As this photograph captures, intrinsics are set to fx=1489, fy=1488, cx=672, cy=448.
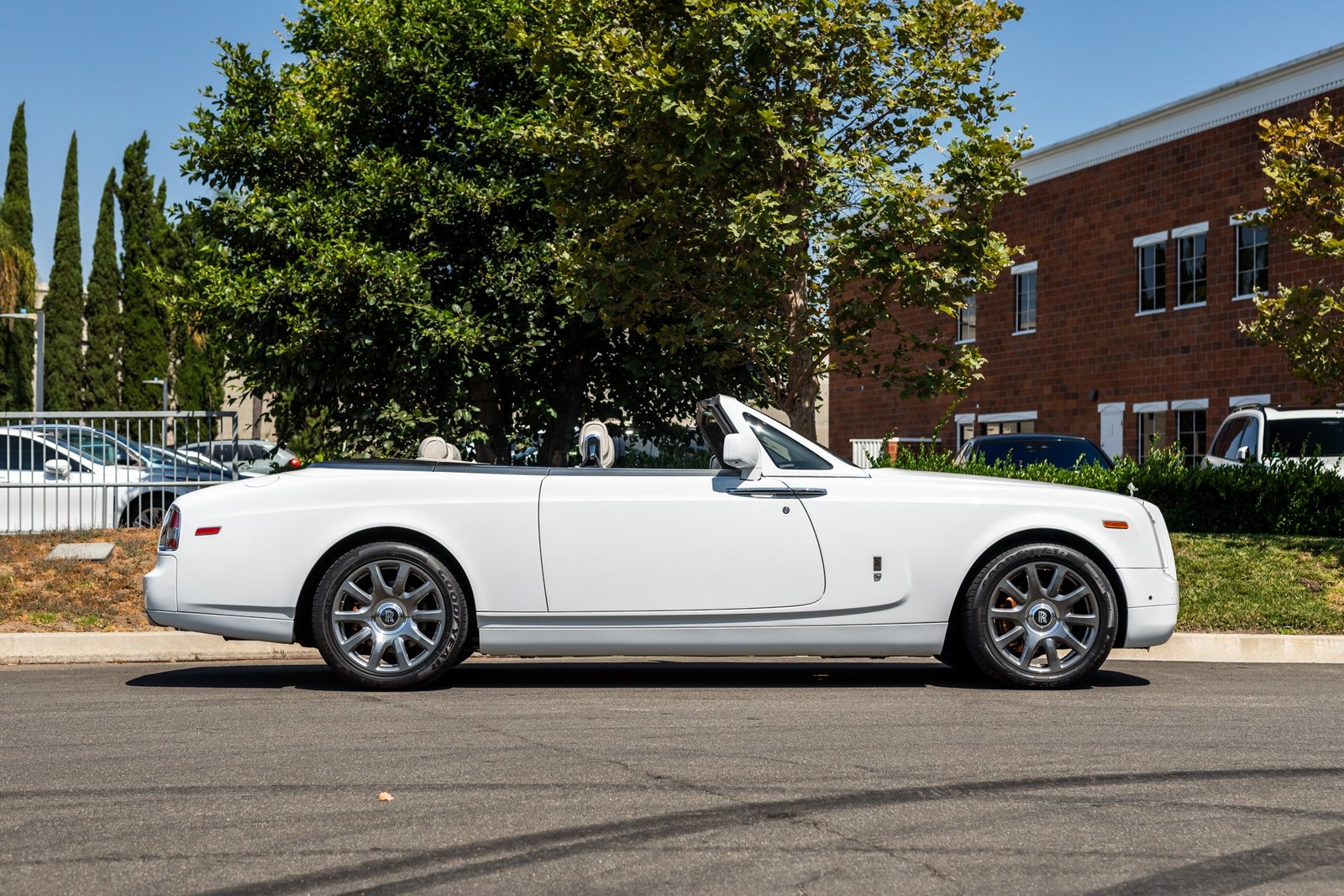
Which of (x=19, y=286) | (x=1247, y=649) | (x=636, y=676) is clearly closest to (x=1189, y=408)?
(x=1247, y=649)

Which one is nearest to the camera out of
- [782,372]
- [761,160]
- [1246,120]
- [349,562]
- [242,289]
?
[349,562]

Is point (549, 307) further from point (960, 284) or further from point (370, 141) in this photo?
point (960, 284)

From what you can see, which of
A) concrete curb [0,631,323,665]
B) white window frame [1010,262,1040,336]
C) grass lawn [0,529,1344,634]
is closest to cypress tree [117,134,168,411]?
white window frame [1010,262,1040,336]

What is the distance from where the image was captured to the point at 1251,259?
26.3 meters

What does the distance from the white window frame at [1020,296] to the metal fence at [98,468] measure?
2179 centimetres

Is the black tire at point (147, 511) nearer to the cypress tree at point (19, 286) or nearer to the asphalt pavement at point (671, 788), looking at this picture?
the asphalt pavement at point (671, 788)

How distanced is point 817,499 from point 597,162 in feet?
20.7

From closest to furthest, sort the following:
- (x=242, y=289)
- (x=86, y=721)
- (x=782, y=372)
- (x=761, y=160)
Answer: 1. (x=86, y=721)
2. (x=761, y=160)
3. (x=242, y=289)
4. (x=782, y=372)

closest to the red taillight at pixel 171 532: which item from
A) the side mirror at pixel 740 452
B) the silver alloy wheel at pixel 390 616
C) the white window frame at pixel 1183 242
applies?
the silver alloy wheel at pixel 390 616

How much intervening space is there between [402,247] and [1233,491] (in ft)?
28.2

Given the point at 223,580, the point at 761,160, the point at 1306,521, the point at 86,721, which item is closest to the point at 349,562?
the point at 223,580

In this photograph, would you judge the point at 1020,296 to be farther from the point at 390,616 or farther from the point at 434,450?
the point at 390,616

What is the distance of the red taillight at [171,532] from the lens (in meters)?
7.76

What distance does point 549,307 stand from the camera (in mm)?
14562
